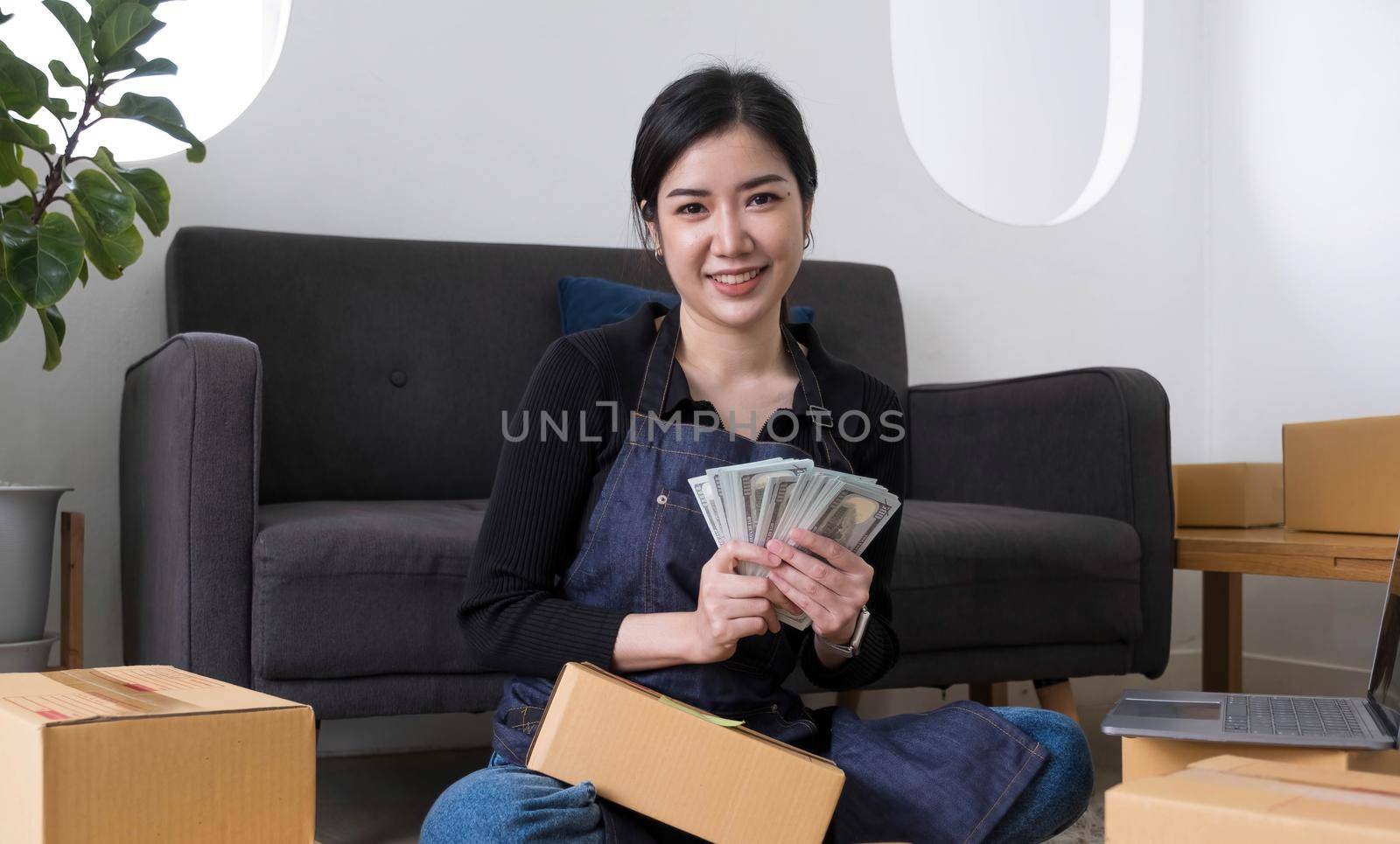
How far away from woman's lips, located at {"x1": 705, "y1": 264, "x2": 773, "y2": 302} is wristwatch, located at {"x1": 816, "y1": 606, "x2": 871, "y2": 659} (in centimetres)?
37

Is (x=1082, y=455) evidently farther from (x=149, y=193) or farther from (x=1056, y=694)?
(x=149, y=193)

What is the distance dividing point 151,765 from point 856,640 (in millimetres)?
675

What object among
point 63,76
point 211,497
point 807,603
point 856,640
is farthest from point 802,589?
point 63,76

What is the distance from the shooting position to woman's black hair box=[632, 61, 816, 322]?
54.4 inches

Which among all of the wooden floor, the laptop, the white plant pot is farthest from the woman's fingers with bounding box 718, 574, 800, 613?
the white plant pot

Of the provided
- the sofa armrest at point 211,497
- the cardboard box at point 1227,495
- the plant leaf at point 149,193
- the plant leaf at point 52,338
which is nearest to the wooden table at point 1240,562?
the cardboard box at point 1227,495

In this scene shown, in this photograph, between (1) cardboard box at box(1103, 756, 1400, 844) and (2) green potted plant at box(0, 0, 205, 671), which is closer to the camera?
(1) cardboard box at box(1103, 756, 1400, 844)

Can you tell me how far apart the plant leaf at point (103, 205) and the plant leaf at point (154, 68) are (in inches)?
6.6

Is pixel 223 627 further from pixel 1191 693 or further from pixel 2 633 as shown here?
pixel 1191 693

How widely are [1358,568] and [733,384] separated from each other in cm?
133

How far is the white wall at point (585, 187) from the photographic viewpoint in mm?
2434

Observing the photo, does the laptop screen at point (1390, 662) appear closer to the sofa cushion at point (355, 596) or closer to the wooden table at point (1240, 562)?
the wooden table at point (1240, 562)

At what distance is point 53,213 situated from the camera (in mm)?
1801

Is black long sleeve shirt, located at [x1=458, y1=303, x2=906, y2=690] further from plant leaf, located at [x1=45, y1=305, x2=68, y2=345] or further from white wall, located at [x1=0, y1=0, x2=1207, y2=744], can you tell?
white wall, located at [x1=0, y1=0, x2=1207, y2=744]
